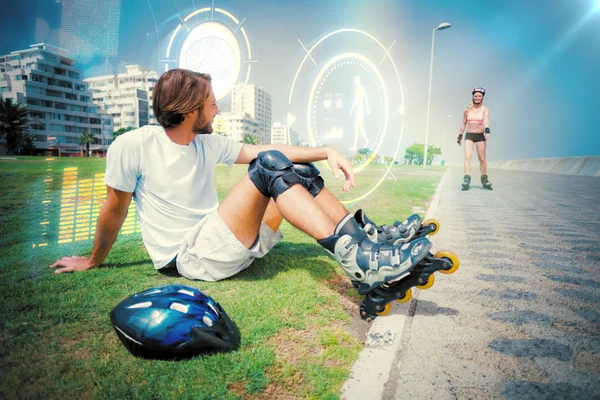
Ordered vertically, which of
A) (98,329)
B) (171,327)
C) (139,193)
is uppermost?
(139,193)

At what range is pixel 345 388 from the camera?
4.95 ft

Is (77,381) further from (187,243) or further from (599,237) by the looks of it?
(599,237)

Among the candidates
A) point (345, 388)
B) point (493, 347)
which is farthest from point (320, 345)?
point (493, 347)

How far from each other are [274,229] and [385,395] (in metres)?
1.60

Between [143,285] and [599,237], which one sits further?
[599,237]

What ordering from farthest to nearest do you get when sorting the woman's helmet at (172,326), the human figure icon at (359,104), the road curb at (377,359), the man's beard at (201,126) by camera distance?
the human figure icon at (359,104) → the man's beard at (201,126) → the woman's helmet at (172,326) → the road curb at (377,359)

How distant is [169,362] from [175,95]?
185cm

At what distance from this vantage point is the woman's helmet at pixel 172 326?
167 cm

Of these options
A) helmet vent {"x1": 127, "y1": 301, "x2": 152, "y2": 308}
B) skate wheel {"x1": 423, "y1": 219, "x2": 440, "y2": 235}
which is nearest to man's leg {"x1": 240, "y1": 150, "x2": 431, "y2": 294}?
helmet vent {"x1": 127, "y1": 301, "x2": 152, "y2": 308}

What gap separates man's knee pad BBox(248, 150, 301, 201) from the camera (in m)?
2.16

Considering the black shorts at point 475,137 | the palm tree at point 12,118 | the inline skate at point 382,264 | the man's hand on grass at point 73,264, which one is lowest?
the man's hand on grass at point 73,264

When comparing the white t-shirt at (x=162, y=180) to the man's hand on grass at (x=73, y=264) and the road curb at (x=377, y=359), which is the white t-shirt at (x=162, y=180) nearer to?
the man's hand on grass at (x=73, y=264)

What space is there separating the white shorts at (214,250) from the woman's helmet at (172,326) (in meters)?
0.67

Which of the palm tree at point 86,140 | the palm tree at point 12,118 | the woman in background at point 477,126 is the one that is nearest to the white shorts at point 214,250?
the woman in background at point 477,126
